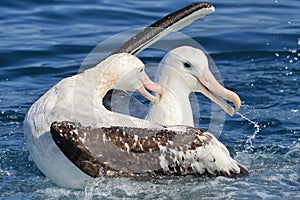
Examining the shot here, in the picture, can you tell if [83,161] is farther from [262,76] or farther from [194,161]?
[262,76]

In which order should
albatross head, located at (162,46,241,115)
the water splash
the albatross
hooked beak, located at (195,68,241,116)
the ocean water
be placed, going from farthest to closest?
the water splash, albatross head, located at (162,46,241,115), hooked beak, located at (195,68,241,116), the ocean water, the albatross

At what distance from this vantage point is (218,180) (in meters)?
7.04

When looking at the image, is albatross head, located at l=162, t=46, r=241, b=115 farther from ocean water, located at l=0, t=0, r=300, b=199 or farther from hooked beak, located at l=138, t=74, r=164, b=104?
ocean water, located at l=0, t=0, r=300, b=199

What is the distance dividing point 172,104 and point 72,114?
1.34 m

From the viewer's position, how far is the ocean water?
7.05m

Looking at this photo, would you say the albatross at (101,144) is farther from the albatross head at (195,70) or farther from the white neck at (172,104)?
the albatross head at (195,70)

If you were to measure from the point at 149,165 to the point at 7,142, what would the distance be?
2335 millimetres

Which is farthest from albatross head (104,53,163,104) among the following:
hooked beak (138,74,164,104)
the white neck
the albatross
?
the albatross

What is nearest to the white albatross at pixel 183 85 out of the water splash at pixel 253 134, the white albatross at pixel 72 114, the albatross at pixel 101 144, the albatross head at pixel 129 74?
the albatross head at pixel 129 74

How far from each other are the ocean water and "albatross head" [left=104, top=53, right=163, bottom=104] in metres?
1.08

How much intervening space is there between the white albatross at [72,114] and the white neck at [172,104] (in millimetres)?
482

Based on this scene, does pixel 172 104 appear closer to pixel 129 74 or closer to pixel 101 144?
pixel 129 74

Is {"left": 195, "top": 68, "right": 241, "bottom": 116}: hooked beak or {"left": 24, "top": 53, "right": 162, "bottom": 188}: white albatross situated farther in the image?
{"left": 195, "top": 68, "right": 241, "bottom": 116}: hooked beak

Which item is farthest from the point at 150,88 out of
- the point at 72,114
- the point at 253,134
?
the point at 253,134
